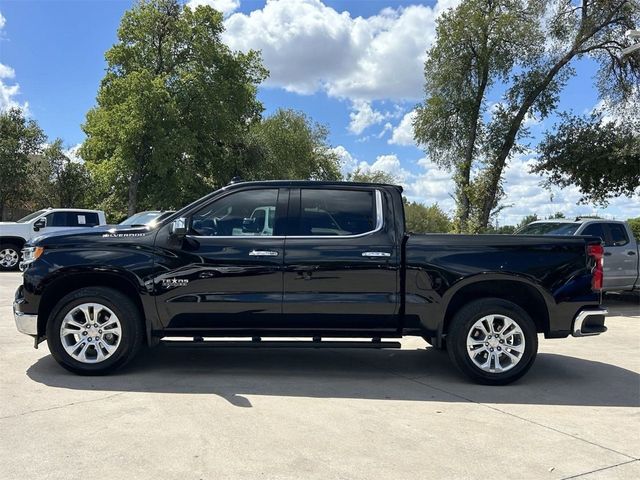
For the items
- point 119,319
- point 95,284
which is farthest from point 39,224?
point 119,319

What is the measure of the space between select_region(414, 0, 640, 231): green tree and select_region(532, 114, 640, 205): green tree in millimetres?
1072

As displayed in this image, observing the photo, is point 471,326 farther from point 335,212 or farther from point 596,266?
point 335,212

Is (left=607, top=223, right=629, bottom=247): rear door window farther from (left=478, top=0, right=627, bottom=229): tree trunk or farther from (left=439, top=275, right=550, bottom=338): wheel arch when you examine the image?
(left=478, top=0, right=627, bottom=229): tree trunk

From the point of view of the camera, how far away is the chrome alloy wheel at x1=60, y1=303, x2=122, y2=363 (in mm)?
5543

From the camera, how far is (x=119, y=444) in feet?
13.0

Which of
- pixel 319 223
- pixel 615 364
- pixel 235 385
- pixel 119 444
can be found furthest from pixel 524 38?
pixel 119 444

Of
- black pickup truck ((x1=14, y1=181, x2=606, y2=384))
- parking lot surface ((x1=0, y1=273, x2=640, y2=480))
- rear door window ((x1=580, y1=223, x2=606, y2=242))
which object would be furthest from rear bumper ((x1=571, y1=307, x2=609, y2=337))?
rear door window ((x1=580, y1=223, x2=606, y2=242))

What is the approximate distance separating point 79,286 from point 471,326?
4.01 meters

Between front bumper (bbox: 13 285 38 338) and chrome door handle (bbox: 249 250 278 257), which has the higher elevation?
chrome door handle (bbox: 249 250 278 257)

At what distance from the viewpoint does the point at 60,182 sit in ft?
120

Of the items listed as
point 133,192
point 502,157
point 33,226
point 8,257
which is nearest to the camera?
point 33,226

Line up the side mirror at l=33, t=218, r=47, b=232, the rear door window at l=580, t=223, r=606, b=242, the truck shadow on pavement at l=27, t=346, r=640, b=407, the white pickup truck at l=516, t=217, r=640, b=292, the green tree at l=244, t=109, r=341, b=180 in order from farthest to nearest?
the green tree at l=244, t=109, r=341, b=180
the side mirror at l=33, t=218, r=47, b=232
the white pickup truck at l=516, t=217, r=640, b=292
the rear door window at l=580, t=223, r=606, b=242
the truck shadow on pavement at l=27, t=346, r=640, b=407

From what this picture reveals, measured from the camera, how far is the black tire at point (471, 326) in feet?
18.4

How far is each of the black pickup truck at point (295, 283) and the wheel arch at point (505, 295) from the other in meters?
0.02
